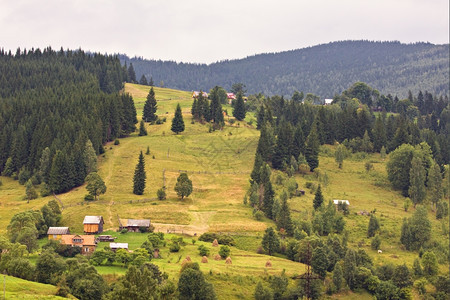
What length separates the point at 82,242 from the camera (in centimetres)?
9281

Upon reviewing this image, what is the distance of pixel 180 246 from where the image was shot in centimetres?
9638

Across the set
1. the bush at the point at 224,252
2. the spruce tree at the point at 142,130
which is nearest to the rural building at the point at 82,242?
the bush at the point at 224,252

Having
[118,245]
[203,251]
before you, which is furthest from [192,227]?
[118,245]

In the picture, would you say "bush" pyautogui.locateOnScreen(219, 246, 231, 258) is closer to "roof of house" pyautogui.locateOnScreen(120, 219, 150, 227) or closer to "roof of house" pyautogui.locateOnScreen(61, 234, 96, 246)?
"roof of house" pyautogui.locateOnScreen(120, 219, 150, 227)

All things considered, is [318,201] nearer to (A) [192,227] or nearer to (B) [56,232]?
(A) [192,227]

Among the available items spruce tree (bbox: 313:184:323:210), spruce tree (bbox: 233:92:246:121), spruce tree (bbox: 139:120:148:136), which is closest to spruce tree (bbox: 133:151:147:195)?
spruce tree (bbox: 313:184:323:210)

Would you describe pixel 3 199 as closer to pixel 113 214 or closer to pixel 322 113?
pixel 113 214

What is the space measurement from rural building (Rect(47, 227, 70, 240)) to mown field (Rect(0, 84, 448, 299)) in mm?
4290

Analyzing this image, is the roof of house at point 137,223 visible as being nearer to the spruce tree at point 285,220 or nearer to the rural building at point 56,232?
the rural building at point 56,232

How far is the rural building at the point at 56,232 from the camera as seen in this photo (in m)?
97.9

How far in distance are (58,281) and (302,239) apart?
46042mm

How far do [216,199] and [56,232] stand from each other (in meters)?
39.3

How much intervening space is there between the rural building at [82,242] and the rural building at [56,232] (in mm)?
4787

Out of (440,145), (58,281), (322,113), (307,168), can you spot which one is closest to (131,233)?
(58,281)
